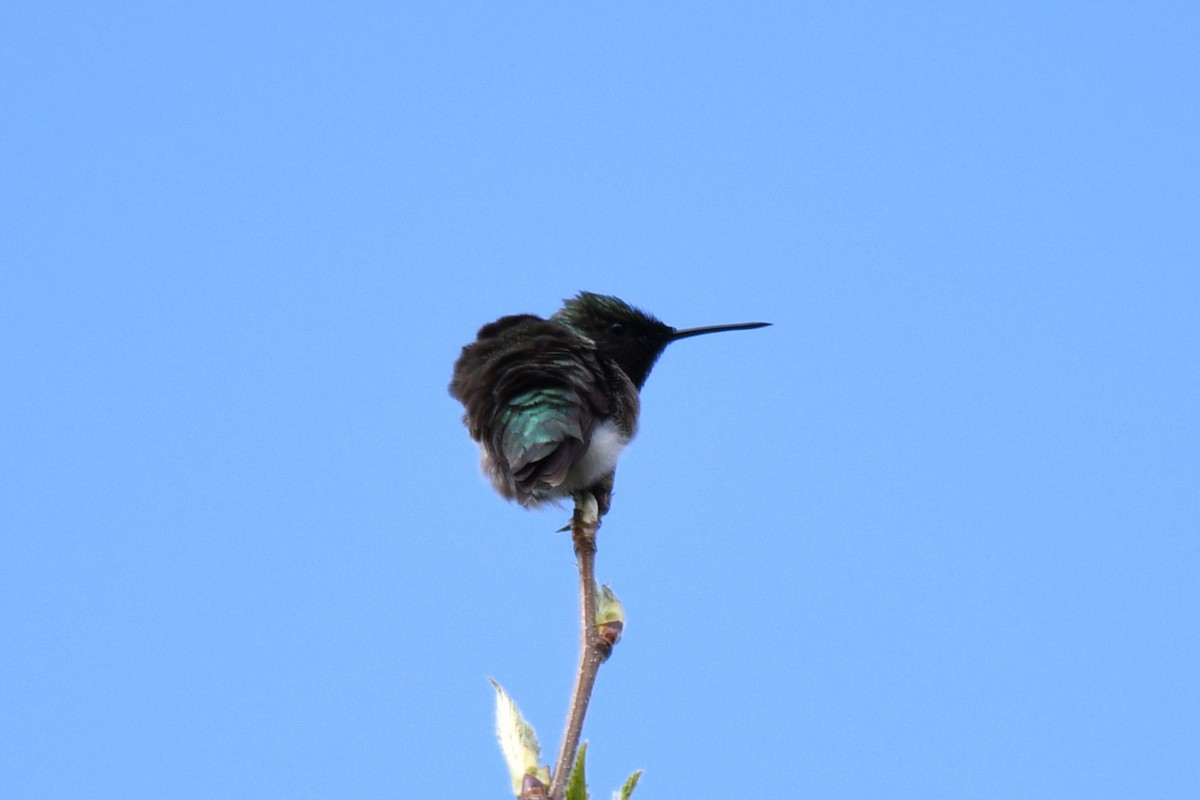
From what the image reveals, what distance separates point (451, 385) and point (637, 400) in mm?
776

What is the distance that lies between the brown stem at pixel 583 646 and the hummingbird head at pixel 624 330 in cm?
289

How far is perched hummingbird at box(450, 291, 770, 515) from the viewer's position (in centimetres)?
466

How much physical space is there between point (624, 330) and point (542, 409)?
213 centimetres

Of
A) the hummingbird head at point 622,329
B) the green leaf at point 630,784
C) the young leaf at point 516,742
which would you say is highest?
the hummingbird head at point 622,329

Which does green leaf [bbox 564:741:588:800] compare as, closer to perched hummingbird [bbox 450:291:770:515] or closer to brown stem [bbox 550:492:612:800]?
brown stem [bbox 550:492:612:800]

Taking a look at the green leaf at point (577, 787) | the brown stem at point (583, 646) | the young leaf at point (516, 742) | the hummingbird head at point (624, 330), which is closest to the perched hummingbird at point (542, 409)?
the brown stem at point (583, 646)

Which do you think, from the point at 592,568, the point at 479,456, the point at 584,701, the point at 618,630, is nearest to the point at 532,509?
the point at 479,456

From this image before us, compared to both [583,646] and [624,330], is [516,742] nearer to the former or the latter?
[583,646]

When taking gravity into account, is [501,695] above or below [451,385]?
below

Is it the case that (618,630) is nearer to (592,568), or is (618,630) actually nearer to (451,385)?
(592,568)

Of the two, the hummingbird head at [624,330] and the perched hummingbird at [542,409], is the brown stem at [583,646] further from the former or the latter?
the hummingbird head at [624,330]

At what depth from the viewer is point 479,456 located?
5.74 m

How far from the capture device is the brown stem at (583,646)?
93.6 inches

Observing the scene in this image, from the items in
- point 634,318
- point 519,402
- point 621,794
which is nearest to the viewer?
point 621,794
